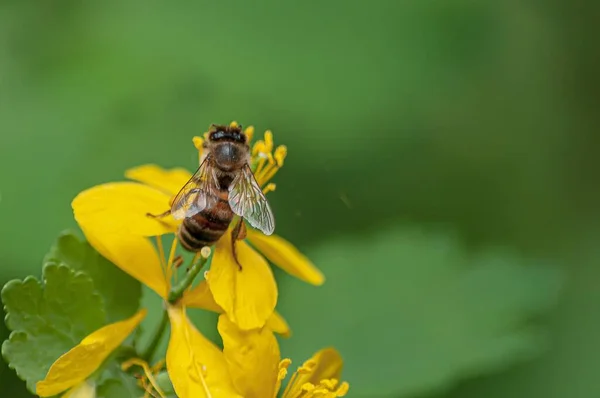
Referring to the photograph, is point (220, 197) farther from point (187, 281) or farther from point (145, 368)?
point (145, 368)

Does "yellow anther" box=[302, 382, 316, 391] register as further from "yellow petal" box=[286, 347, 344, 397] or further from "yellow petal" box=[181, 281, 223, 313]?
"yellow petal" box=[181, 281, 223, 313]

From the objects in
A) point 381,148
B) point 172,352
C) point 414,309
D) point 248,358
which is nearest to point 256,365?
point 248,358

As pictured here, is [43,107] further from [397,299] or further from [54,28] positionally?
[397,299]

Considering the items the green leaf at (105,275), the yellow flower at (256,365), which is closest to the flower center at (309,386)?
the yellow flower at (256,365)

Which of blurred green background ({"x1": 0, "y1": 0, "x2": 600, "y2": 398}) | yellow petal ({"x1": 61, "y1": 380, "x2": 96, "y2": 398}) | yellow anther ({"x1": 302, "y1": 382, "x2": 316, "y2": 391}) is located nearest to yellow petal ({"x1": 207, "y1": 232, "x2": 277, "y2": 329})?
yellow anther ({"x1": 302, "y1": 382, "x2": 316, "y2": 391})

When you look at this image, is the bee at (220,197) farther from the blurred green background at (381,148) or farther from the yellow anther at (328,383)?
the blurred green background at (381,148)

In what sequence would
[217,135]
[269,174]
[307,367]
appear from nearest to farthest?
[307,367], [217,135], [269,174]

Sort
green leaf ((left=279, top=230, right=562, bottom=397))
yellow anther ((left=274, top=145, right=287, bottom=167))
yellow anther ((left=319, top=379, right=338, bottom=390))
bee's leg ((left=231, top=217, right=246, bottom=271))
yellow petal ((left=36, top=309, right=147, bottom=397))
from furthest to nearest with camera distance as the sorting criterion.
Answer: green leaf ((left=279, top=230, right=562, bottom=397)) → yellow anther ((left=274, top=145, right=287, bottom=167)) → bee's leg ((left=231, top=217, right=246, bottom=271)) → yellow anther ((left=319, top=379, right=338, bottom=390)) → yellow petal ((left=36, top=309, right=147, bottom=397))
